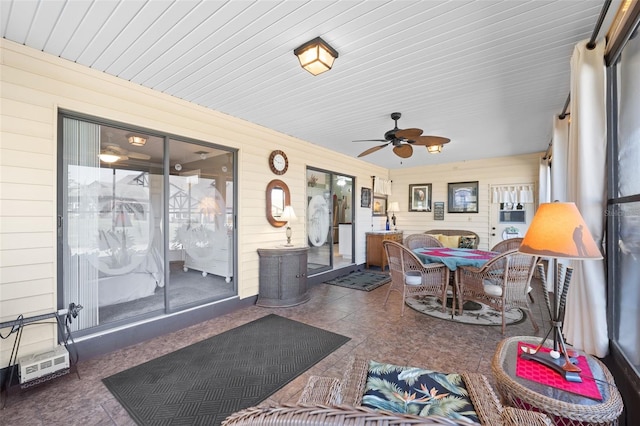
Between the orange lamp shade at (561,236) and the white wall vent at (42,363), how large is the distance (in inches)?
139

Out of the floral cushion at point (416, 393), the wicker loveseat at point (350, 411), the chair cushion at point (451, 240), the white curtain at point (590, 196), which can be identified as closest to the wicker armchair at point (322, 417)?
the wicker loveseat at point (350, 411)

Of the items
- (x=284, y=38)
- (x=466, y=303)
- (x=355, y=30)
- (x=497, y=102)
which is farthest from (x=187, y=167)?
(x=466, y=303)

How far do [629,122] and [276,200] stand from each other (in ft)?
13.1

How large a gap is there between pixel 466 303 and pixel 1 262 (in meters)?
5.43

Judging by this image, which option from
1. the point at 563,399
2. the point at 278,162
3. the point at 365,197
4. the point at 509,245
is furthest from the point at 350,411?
the point at 365,197

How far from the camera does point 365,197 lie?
7098 millimetres

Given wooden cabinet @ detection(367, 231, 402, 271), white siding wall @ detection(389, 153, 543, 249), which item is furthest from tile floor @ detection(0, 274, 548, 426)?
white siding wall @ detection(389, 153, 543, 249)

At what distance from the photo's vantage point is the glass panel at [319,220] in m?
5.69

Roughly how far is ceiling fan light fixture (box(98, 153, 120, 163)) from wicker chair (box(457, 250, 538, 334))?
445 centimetres

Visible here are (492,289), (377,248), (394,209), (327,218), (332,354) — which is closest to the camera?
(332,354)

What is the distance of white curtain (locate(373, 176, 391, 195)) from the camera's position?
7348mm

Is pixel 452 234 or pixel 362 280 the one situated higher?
pixel 452 234

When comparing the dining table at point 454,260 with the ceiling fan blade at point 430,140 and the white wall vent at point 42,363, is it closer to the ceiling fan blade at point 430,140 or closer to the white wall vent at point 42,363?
the ceiling fan blade at point 430,140

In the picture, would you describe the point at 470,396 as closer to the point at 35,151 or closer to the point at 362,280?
the point at 35,151
